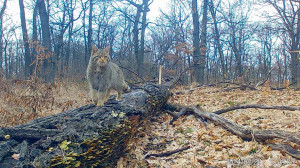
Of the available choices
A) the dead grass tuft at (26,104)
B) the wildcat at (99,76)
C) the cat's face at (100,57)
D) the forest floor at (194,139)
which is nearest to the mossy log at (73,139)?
the wildcat at (99,76)

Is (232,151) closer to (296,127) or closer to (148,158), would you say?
(148,158)

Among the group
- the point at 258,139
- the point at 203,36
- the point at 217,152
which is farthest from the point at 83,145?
the point at 203,36

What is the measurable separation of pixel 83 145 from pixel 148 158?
4.15ft

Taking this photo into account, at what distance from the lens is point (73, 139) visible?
2641 mm

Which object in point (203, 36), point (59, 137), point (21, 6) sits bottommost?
point (59, 137)

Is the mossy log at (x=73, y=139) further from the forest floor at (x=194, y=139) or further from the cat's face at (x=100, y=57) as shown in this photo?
the cat's face at (x=100, y=57)

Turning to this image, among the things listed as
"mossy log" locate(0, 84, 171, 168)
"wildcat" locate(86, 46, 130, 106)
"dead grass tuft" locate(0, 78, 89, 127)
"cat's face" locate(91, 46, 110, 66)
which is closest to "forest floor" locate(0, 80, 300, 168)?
"dead grass tuft" locate(0, 78, 89, 127)

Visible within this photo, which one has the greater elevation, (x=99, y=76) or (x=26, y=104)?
(x=99, y=76)

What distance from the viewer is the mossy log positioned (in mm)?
2215

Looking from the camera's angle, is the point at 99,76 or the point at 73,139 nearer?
the point at 73,139

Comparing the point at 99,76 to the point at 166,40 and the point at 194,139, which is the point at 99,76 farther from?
the point at 166,40

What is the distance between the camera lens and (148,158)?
351cm

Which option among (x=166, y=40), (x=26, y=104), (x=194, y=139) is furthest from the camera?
(x=166, y=40)

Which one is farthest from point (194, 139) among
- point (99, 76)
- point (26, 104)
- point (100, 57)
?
point (26, 104)
